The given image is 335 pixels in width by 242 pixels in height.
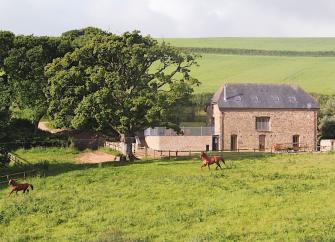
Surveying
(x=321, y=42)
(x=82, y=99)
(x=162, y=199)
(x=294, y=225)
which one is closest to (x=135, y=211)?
(x=162, y=199)

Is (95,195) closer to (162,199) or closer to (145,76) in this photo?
(162,199)

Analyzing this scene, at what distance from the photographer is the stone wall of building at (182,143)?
221 feet

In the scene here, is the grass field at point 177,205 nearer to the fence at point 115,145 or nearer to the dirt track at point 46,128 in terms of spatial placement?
the fence at point 115,145

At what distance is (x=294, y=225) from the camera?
2448cm

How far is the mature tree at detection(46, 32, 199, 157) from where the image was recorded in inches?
1853

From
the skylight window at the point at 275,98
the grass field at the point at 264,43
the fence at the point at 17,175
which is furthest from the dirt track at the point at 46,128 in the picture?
the grass field at the point at 264,43

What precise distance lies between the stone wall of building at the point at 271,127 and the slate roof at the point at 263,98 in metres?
0.71

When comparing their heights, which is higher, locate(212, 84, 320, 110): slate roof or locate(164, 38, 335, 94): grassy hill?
locate(164, 38, 335, 94): grassy hill

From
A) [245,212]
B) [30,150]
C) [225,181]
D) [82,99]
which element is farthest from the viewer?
[30,150]

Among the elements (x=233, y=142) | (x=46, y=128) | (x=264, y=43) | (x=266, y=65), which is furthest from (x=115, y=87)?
(x=264, y=43)

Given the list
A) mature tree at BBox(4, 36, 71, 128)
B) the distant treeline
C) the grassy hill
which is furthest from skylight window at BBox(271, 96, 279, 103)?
the distant treeline

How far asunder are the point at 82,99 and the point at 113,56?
472 centimetres

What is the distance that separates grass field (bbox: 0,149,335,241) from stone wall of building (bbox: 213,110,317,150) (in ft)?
77.9

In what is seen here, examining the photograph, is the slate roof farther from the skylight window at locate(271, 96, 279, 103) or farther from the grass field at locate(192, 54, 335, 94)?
the grass field at locate(192, 54, 335, 94)
